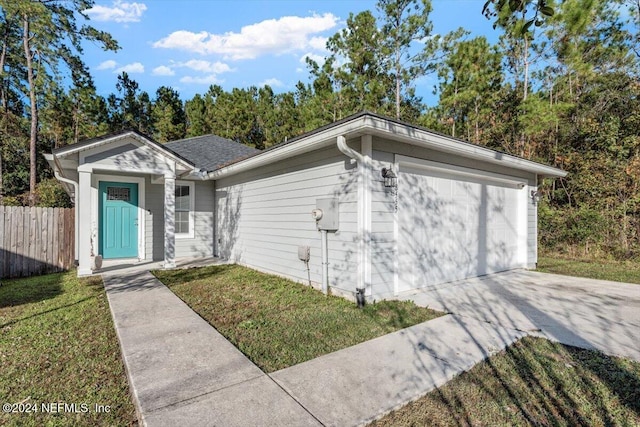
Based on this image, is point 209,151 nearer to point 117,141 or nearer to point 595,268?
point 117,141

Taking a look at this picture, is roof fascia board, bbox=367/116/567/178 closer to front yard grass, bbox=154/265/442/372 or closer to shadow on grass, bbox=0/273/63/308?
front yard grass, bbox=154/265/442/372

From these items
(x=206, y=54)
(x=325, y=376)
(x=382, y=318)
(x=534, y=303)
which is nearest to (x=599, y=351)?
(x=534, y=303)

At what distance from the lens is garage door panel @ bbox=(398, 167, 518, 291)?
5.11m

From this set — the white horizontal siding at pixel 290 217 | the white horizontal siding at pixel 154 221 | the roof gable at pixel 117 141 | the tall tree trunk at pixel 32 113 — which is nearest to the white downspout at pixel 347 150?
the white horizontal siding at pixel 290 217

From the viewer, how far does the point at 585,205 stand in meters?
9.92

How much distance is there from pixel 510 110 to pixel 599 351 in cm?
1176

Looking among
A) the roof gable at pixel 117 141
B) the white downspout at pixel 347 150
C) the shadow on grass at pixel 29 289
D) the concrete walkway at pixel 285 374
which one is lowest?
the shadow on grass at pixel 29 289

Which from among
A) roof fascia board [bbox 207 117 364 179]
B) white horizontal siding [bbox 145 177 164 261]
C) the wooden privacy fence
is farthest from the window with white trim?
the wooden privacy fence

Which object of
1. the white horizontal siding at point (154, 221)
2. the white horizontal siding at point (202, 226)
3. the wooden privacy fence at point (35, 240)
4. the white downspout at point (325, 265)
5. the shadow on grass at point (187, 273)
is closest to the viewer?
the white downspout at point (325, 265)

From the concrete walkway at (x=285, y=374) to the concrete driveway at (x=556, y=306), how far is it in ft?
1.66

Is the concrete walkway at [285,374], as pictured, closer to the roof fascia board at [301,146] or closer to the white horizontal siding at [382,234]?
the white horizontal siding at [382,234]

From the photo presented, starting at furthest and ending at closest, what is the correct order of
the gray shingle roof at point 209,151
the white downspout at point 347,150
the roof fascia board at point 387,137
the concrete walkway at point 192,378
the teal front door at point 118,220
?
the gray shingle roof at point 209,151, the teal front door at point 118,220, the white downspout at point 347,150, the roof fascia board at point 387,137, the concrete walkway at point 192,378

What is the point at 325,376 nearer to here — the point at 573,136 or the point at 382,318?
the point at 382,318

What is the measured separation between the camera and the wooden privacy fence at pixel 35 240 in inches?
259
